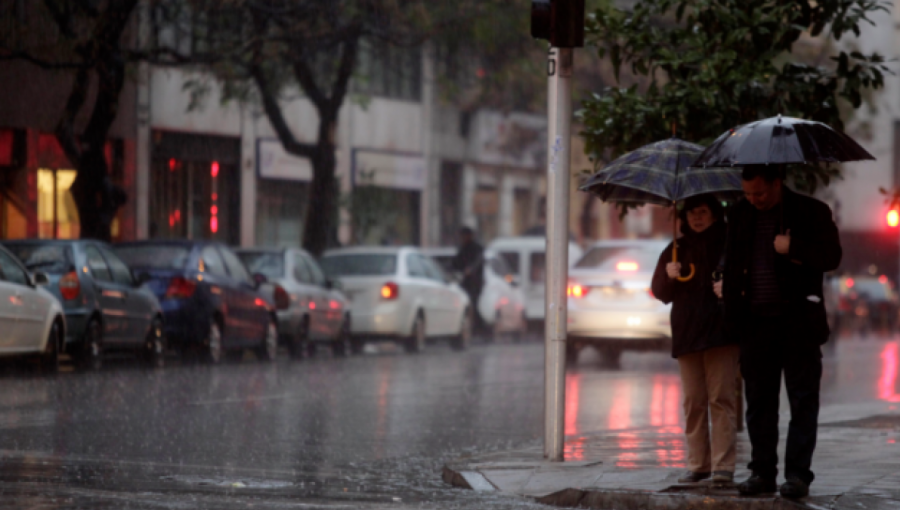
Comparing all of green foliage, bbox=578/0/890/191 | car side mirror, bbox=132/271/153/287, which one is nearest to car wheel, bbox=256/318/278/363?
car side mirror, bbox=132/271/153/287

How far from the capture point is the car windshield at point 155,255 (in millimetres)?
20766

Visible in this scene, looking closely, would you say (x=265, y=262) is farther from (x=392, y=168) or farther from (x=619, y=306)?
(x=392, y=168)

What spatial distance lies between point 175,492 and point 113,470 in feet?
3.66

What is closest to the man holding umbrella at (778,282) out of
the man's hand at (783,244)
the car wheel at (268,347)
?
the man's hand at (783,244)

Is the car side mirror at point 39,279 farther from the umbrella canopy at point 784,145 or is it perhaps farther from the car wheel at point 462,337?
the car wheel at point 462,337

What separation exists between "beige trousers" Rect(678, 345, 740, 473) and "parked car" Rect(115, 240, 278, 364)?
39.8ft

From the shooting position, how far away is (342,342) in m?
24.7

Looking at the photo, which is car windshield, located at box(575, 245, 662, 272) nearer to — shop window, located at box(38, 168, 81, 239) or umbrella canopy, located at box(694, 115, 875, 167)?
shop window, located at box(38, 168, 81, 239)

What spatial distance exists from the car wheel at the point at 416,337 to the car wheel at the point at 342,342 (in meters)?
1.22

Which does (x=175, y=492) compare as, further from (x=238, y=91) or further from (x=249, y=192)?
(x=249, y=192)

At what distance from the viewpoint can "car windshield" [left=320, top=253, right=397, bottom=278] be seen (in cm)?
2584

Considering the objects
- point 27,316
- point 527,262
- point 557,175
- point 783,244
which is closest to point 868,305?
point 527,262

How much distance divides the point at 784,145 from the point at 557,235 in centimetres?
216

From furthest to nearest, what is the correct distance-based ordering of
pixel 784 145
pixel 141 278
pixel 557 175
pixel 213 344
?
pixel 213 344, pixel 141 278, pixel 557 175, pixel 784 145
